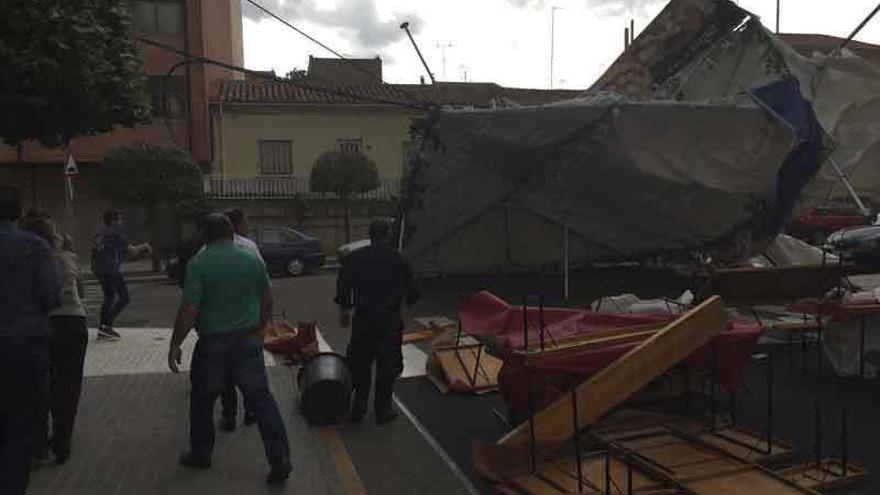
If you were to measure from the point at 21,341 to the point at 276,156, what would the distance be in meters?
29.7

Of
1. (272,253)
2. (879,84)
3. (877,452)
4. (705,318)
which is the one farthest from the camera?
(272,253)

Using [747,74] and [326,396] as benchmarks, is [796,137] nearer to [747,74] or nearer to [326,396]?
[747,74]

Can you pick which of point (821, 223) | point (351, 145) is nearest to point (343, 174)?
point (351, 145)

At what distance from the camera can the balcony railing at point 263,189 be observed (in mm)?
30594

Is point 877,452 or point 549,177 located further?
point 549,177

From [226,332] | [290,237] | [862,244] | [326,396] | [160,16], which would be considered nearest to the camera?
[226,332]

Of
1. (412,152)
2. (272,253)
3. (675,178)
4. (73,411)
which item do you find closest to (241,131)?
(272,253)

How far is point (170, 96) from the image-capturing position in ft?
102

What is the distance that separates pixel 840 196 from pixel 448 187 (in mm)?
5778

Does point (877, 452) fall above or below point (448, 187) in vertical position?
below

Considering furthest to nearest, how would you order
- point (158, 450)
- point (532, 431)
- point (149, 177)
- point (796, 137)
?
point (149, 177)
point (796, 137)
point (158, 450)
point (532, 431)

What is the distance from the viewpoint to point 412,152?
44.0 ft

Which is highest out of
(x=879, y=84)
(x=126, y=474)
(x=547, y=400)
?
(x=879, y=84)

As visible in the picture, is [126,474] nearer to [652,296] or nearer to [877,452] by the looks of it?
[877,452]
